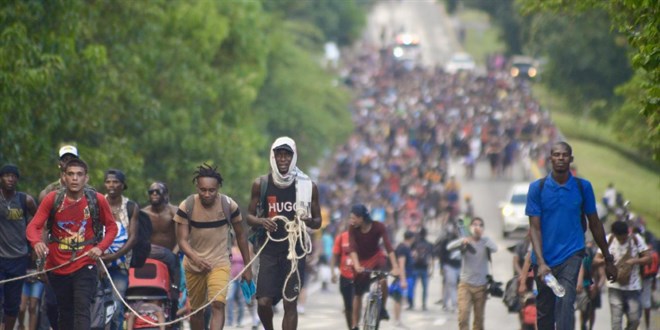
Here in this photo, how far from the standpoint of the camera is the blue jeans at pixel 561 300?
41.7 feet

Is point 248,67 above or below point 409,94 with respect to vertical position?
below

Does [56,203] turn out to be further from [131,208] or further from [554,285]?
[554,285]

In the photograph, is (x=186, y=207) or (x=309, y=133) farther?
(x=309, y=133)

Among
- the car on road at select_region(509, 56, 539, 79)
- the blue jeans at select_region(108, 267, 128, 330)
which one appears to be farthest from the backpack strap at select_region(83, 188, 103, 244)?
the car on road at select_region(509, 56, 539, 79)

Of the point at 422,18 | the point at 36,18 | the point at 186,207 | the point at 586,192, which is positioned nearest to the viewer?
the point at 586,192

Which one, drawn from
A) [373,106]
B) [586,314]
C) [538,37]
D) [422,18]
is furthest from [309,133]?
[422,18]

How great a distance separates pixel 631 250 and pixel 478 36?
12054 cm

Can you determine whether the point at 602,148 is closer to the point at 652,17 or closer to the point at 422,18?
the point at 652,17

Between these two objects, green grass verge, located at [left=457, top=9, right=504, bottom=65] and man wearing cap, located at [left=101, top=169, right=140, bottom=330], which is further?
green grass verge, located at [left=457, top=9, right=504, bottom=65]

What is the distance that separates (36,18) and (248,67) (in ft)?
81.6

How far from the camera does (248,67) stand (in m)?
49.7

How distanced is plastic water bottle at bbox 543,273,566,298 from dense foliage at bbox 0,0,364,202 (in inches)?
471

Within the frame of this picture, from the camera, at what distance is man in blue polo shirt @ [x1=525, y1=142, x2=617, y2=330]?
12.7 metres

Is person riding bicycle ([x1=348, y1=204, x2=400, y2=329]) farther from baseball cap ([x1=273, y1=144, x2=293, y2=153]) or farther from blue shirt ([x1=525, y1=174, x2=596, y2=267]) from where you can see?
blue shirt ([x1=525, y1=174, x2=596, y2=267])
